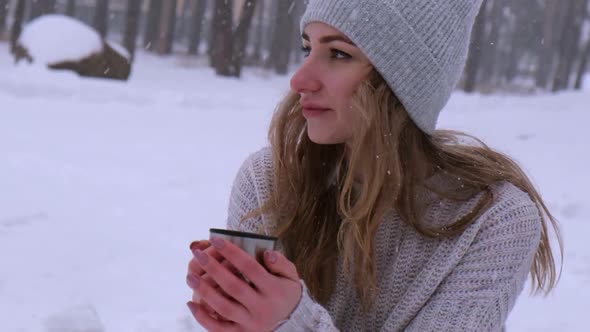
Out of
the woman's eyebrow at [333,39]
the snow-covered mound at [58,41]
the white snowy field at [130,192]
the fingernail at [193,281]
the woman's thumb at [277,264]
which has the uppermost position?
the woman's eyebrow at [333,39]

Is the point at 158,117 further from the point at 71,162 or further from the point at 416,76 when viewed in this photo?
the point at 416,76

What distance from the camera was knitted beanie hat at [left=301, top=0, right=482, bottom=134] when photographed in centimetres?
209

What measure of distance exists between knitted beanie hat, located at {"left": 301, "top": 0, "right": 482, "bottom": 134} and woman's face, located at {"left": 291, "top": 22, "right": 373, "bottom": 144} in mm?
38

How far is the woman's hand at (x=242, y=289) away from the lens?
5.20 ft

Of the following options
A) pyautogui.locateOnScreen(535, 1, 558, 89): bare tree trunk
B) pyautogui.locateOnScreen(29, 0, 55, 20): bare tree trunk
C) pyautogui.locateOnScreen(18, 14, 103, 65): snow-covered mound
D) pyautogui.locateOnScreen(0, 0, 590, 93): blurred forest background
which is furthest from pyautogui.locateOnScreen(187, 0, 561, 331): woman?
pyautogui.locateOnScreen(535, 1, 558, 89): bare tree trunk

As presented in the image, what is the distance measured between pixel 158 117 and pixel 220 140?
1.32 m

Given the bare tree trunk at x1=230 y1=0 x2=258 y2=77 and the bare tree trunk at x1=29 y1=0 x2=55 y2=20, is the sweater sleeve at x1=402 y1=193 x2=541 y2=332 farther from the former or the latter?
the bare tree trunk at x1=29 y1=0 x2=55 y2=20

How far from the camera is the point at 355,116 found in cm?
207

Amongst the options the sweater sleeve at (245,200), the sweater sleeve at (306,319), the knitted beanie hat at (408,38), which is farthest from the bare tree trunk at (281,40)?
the sweater sleeve at (306,319)

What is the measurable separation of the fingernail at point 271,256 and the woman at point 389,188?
1.04ft

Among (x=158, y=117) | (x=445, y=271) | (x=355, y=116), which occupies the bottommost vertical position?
(x=158, y=117)

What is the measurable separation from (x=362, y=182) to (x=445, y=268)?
1.16ft

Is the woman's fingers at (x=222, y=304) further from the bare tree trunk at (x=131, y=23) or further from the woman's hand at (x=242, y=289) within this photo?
the bare tree trunk at (x=131, y=23)

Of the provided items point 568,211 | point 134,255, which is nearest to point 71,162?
point 134,255
